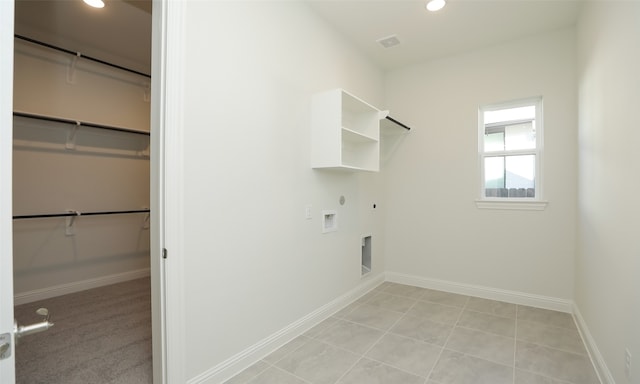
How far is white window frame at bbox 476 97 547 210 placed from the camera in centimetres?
323

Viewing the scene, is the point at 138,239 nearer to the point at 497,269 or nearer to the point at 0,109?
the point at 0,109

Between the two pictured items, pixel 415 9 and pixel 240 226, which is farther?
pixel 415 9

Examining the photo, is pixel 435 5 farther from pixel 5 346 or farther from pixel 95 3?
pixel 5 346

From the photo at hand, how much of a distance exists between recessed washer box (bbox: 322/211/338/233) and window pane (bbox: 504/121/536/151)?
7.07 feet

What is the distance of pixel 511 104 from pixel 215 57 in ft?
10.5

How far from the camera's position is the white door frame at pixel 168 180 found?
5.31 feet

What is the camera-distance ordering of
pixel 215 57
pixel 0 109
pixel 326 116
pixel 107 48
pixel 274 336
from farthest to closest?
pixel 107 48 → pixel 326 116 → pixel 274 336 → pixel 215 57 → pixel 0 109

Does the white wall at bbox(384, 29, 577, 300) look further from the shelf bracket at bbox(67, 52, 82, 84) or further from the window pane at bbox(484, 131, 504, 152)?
the shelf bracket at bbox(67, 52, 82, 84)

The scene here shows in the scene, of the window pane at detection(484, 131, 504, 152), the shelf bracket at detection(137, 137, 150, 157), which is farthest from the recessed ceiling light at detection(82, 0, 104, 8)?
the window pane at detection(484, 131, 504, 152)

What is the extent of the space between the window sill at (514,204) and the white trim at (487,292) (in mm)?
920

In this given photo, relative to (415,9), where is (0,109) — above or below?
below

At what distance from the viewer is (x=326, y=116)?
8.49 feet

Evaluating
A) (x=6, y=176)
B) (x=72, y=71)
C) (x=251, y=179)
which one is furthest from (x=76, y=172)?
(x=6, y=176)

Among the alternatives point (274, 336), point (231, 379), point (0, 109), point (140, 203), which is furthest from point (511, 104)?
point (140, 203)
